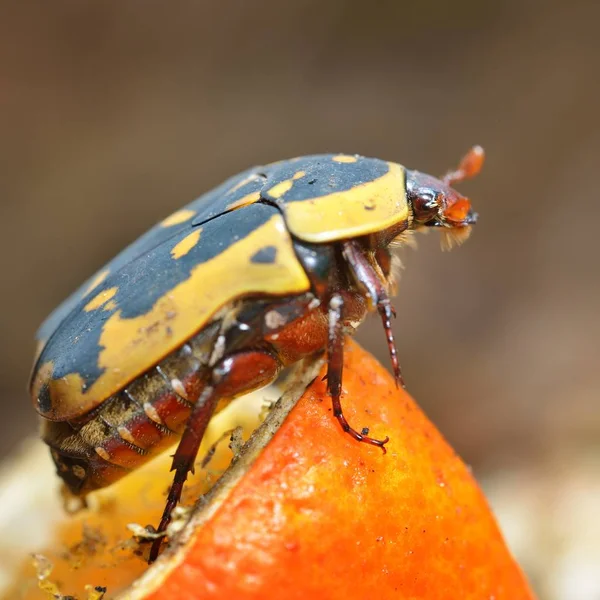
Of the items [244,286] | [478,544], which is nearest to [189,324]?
[244,286]

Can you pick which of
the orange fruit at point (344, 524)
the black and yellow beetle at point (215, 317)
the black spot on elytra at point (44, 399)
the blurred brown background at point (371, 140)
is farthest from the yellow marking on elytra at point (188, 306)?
the blurred brown background at point (371, 140)

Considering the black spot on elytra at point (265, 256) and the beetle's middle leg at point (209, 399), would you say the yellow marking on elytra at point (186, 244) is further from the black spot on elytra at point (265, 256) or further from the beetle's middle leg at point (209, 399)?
the beetle's middle leg at point (209, 399)

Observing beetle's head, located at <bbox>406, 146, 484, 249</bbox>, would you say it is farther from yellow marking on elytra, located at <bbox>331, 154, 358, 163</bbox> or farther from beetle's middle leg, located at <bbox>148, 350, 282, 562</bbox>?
beetle's middle leg, located at <bbox>148, 350, 282, 562</bbox>

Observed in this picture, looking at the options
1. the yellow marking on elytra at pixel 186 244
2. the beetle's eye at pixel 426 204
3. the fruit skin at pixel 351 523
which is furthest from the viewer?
the beetle's eye at pixel 426 204

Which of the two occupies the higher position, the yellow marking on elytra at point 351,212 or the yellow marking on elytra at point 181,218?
the yellow marking on elytra at point 181,218

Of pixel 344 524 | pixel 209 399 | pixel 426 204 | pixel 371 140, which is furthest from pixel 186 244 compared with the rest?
pixel 371 140

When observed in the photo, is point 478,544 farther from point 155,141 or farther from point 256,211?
point 155,141

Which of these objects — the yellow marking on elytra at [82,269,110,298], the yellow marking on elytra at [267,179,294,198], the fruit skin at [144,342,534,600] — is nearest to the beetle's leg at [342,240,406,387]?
the fruit skin at [144,342,534,600]
